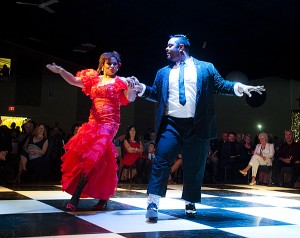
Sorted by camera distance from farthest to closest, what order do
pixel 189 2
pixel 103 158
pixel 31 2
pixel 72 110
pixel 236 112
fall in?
pixel 72 110, pixel 236 112, pixel 31 2, pixel 189 2, pixel 103 158

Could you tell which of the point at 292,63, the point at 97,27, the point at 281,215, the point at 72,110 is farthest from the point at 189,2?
the point at 72,110

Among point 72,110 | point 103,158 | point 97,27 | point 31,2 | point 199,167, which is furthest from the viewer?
point 72,110

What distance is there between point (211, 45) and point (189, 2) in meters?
1.99

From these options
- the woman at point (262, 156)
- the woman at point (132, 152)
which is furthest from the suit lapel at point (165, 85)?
the woman at point (262, 156)

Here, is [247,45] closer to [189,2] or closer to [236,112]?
[189,2]

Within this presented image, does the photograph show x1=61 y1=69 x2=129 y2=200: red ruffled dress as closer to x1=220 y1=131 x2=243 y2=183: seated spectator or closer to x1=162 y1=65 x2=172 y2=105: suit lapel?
x1=162 y1=65 x2=172 y2=105: suit lapel

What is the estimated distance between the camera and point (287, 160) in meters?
6.89

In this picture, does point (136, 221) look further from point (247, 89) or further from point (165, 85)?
point (247, 89)

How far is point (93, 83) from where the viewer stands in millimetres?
3039

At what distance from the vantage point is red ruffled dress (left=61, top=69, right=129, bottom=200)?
287 centimetres

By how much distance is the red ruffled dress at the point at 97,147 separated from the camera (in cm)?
287

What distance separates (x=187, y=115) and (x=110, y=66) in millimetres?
786

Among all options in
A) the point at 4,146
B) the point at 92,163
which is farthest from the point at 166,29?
the point at 92,163

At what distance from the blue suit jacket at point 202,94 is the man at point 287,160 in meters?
4.60
